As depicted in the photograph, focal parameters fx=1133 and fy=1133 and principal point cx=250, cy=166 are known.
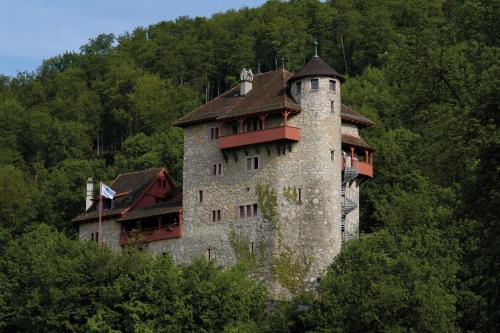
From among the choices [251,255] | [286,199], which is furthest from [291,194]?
[251,255]

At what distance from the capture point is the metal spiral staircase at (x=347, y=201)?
6656cm

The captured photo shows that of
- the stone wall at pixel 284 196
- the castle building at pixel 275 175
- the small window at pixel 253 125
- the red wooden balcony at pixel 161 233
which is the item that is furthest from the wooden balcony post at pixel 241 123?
the red wooden balcony at pixel 161 233

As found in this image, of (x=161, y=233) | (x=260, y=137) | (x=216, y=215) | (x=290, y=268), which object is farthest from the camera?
(x=161, y=233)

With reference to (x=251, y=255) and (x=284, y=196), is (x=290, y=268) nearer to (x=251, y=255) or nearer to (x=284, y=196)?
(x=251, y=255)

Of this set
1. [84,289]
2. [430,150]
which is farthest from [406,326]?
[84,289]

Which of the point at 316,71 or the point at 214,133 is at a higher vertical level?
the point at 316,71

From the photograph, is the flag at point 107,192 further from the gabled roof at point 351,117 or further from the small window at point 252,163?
the gabled roof at point 351,117

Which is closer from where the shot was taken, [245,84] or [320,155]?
[320,155]

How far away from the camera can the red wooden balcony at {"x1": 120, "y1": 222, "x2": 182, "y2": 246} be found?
228 ft

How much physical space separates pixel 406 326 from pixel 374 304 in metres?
1.69

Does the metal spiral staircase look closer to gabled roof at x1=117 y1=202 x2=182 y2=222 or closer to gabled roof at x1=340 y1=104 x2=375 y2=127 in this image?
gabled roof at x1=340 y1=104 x2=375 y2=127

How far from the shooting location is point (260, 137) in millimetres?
65625

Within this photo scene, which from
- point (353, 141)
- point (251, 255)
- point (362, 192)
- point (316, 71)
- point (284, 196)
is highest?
point (316, 71)

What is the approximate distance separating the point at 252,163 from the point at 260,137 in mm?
1831
